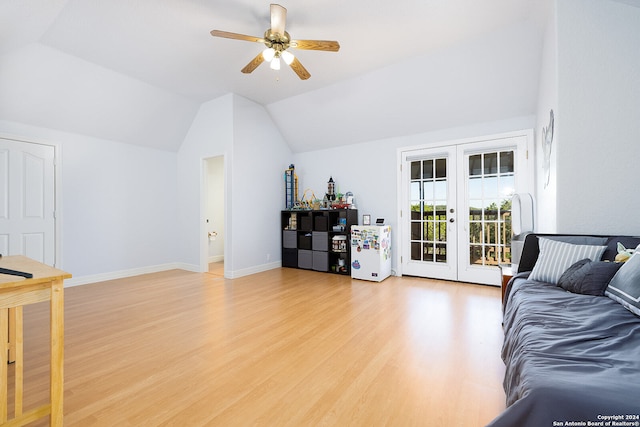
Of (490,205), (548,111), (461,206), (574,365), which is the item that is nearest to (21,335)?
(574,365)

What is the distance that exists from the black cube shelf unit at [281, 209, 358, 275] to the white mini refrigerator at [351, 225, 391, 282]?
351mm

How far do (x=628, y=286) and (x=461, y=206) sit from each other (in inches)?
107

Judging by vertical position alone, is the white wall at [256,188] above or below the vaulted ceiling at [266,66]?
below

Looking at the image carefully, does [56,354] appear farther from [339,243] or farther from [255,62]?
[339,243]

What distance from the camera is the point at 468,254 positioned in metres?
3.99

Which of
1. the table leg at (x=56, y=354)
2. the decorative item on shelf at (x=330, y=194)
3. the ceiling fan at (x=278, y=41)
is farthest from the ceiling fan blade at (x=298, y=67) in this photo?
the table leg at (x=56, y=354)

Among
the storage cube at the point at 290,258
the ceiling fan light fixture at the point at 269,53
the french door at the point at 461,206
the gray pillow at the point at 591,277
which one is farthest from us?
the storage cube at the point at 290,258

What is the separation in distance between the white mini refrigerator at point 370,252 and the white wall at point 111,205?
11.6ft

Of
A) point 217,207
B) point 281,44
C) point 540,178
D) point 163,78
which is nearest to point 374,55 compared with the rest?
point 281,44

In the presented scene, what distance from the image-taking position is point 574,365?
911 millimetres

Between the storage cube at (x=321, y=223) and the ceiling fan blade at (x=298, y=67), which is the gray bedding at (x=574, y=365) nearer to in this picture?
the ceiling fan blade at (x=298, y=67)

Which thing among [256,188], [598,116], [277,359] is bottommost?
[277,359]

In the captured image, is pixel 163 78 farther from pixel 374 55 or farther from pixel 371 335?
pixel 371 335

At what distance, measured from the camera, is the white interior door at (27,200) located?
11.5 feet
